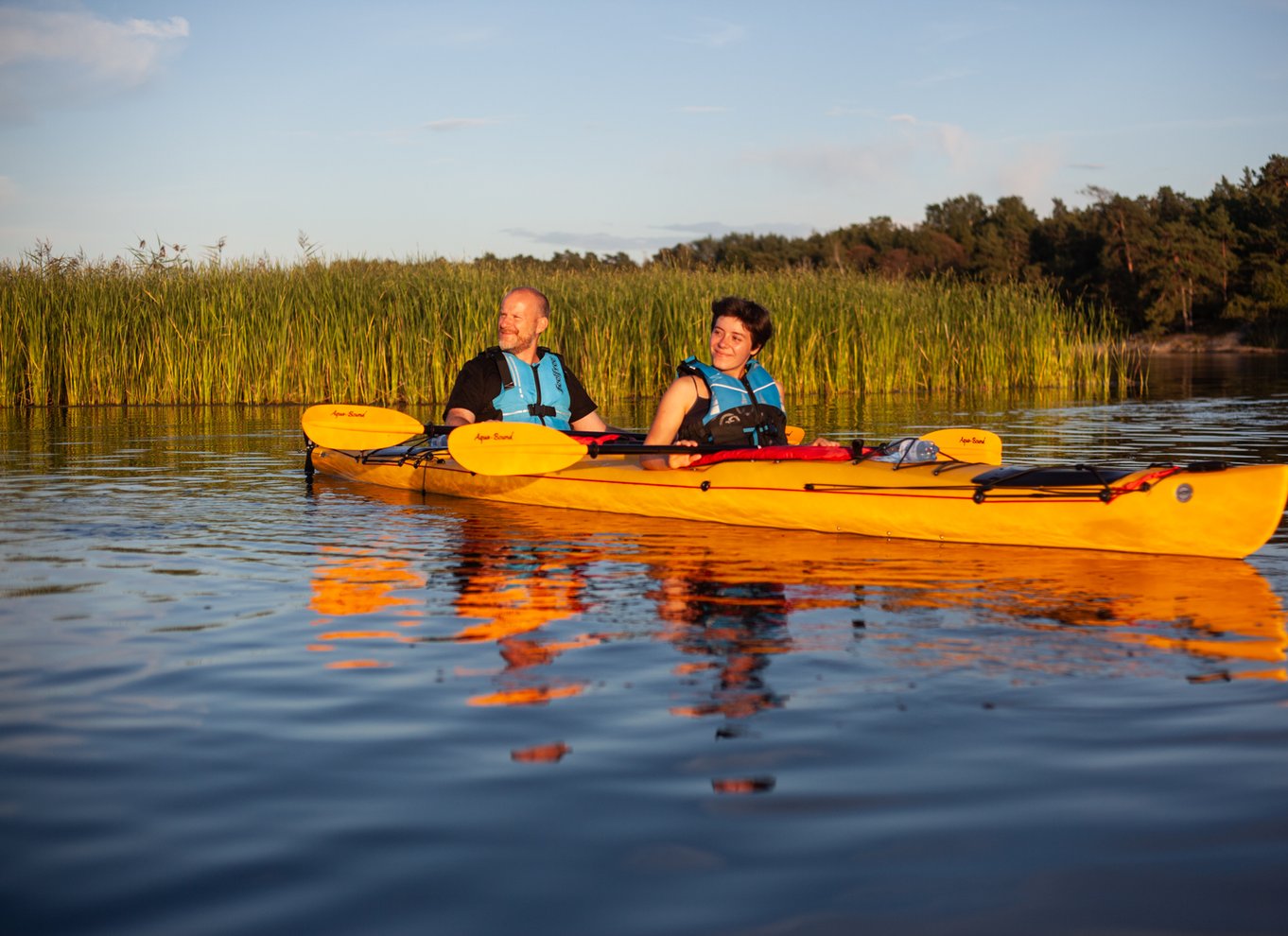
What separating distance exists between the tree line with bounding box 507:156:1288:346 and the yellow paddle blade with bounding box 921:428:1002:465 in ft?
88.8

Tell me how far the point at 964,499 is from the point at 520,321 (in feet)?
9.45

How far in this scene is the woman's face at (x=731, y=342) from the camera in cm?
660

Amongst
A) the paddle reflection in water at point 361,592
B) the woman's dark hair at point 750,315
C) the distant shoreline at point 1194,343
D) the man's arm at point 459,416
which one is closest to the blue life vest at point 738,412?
the woman's dark hair at point 750,315

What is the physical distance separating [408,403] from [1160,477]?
1111 centimetres

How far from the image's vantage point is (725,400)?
695cm

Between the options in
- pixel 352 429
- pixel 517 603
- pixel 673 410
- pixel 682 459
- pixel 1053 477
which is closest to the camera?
pixel 517 603

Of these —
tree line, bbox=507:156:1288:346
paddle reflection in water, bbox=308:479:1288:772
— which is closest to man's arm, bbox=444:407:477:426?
paddle reflection in water, bbox=308:479:1288:772

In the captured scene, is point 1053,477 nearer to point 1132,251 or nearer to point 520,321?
point 520,321

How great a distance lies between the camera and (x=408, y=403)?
51.5ft

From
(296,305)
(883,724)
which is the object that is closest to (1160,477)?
(883,724)

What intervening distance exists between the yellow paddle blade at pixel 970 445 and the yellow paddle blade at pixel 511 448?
199 cm

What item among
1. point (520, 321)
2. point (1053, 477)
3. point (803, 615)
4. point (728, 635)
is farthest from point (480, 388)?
point (728, 635)

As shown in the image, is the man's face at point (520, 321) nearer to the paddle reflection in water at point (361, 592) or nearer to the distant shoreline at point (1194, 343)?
the paddle reflection in water at point (361, 592)

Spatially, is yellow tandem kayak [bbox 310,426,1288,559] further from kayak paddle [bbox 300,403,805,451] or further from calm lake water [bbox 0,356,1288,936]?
kayak paddle [bbox 300,403,805,451]
